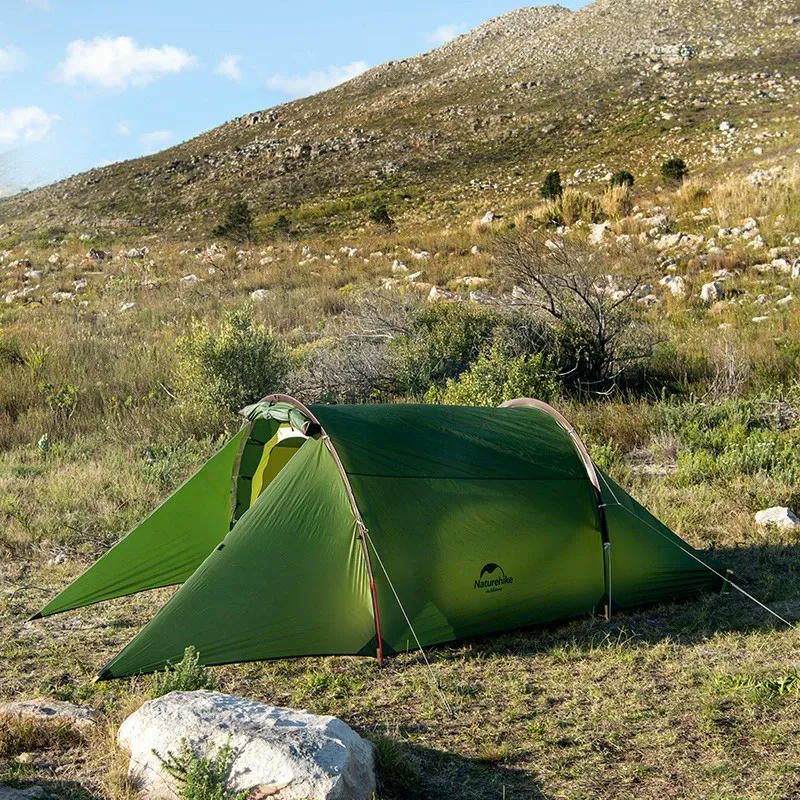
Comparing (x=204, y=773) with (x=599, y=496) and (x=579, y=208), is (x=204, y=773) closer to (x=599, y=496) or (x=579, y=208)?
(x=599, y=496)

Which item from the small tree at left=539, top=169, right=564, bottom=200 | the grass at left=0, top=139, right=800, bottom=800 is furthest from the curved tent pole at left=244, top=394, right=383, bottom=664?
the small tree at left=539, top=169, right=564, bottom=200

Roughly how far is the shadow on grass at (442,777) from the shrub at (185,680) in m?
0.83

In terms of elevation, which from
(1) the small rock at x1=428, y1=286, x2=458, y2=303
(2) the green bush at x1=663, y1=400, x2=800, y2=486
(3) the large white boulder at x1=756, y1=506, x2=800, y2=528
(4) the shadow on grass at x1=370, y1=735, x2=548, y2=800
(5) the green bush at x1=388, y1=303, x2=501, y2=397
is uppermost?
(1) the small rock at x1=428, y1=286, x2=458, y2=303

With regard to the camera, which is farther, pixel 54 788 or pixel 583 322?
pixel 583 322

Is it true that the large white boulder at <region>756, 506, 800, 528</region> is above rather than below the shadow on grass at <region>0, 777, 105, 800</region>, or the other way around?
below

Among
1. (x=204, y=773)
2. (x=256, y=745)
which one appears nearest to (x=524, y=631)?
(x=256, y=745)

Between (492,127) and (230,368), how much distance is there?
1544 inches

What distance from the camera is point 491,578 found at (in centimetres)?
504

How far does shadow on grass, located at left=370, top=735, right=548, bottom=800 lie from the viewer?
11.1ft

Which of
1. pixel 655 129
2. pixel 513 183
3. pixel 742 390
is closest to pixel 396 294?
pixel 742 390

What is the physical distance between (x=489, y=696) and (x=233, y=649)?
4.42 ft

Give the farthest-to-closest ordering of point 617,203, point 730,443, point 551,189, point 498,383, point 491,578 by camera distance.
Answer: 1. point 551,189
2. point 617,203
3. point 498,383
4. point 730,443
5. point 491,578

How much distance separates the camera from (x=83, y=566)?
21.2 feet

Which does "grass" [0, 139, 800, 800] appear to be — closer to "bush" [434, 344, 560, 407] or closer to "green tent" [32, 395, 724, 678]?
"green tent" [32, 395, 724, 678]
